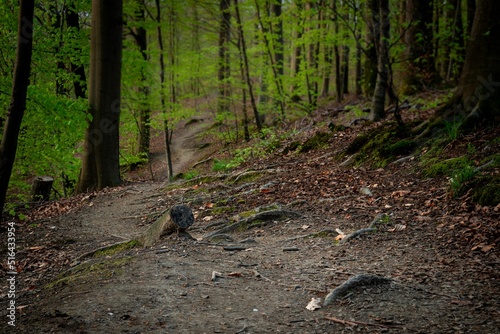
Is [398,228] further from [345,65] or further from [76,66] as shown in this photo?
[345,65]

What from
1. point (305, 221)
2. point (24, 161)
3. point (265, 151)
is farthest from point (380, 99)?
point (24, 161)

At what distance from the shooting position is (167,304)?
Answer: 3.48 meters

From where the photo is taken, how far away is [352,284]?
3607 mm

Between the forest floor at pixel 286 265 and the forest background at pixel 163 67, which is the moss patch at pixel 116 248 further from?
the forest background at pixel 163 67

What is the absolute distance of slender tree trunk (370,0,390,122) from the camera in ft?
28.8

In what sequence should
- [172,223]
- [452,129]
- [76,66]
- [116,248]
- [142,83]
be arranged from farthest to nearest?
[142,83] < [76,66] < [452,129] < [116,248] < [172,223]

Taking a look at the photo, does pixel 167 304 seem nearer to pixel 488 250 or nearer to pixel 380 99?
pixel 488 250

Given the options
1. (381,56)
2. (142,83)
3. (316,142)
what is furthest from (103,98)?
(381,56)

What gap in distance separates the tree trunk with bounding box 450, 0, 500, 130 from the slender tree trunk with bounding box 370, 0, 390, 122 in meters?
1.64

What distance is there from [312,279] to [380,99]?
25.6 feet

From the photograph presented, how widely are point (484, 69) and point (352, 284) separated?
568 centimetres

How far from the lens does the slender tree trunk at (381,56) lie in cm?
878

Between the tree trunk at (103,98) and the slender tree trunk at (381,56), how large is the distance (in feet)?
22.0

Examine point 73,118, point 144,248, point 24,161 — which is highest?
point 73,118
